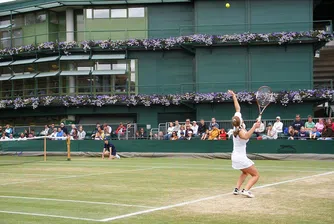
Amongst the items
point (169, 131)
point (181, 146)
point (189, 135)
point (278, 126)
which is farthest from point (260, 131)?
point (169, 131)

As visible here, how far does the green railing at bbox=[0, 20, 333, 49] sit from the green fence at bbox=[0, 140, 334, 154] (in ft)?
33.9

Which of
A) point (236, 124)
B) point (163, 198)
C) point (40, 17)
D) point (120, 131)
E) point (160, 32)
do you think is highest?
point (40, 17)

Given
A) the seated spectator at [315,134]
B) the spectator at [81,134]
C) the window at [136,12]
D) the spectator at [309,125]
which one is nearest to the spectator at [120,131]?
the spectator at [81,134]

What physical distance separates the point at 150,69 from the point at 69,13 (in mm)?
8390

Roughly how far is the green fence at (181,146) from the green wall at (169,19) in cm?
1196

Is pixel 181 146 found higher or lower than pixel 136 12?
lower

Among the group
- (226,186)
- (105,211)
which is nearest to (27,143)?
(226,186)

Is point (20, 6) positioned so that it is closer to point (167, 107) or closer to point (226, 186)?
point (167, 107)

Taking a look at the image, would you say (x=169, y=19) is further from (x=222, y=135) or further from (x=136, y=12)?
(x=222, y=135)

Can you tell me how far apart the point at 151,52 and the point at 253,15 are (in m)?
8.31

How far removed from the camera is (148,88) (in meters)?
40.1

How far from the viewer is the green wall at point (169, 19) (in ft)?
131

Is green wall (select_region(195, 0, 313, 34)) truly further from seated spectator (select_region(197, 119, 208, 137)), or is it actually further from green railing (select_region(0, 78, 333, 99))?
seated spectator (select_region(197, 119, 208, 137))

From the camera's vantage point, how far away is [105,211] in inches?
407
